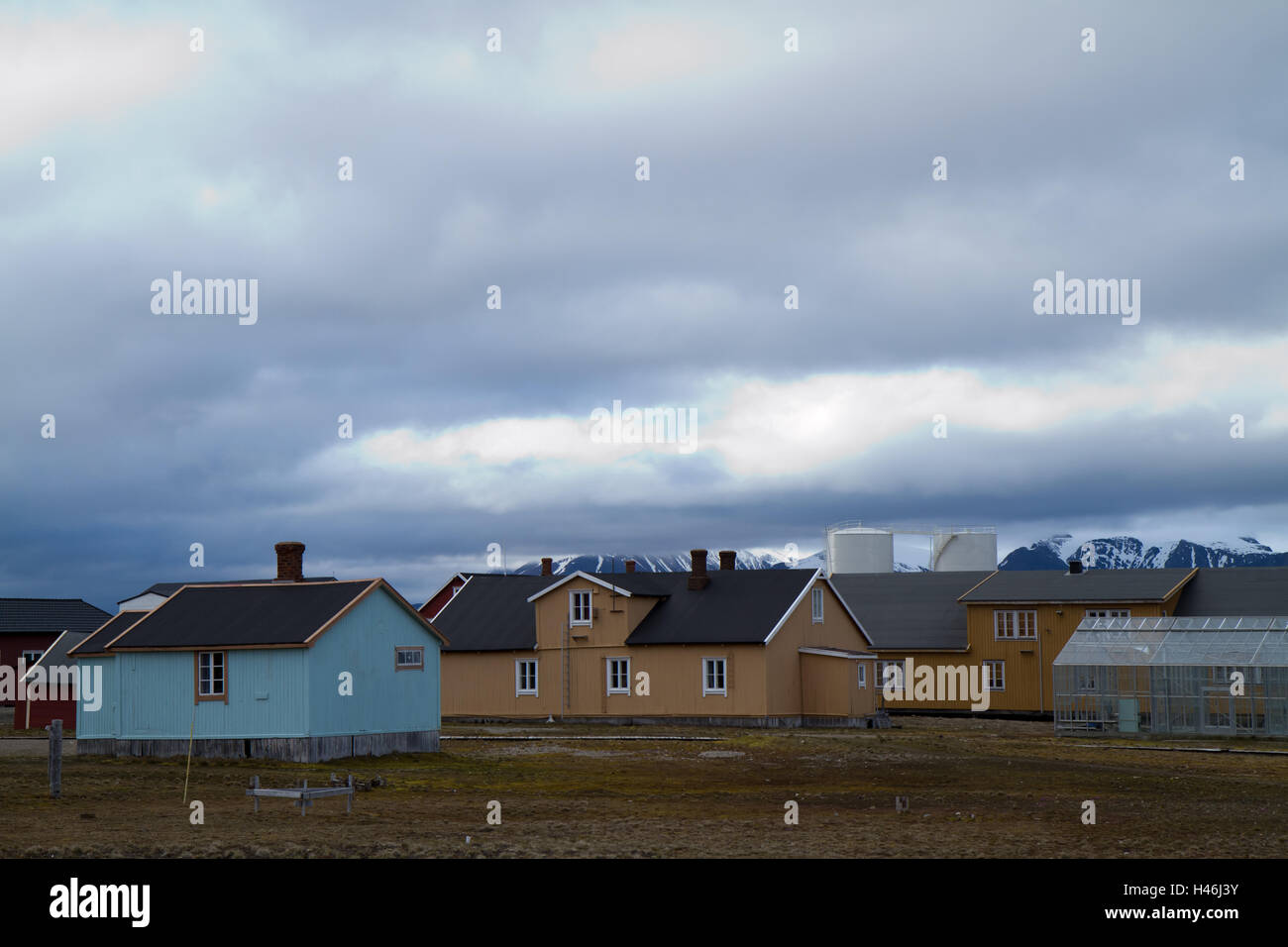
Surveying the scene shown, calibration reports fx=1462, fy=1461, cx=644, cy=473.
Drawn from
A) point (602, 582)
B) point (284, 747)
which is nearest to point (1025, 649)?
point (602, 582)

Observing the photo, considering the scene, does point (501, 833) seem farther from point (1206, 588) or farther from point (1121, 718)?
point (1206, 588)

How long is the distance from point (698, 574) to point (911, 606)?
16.4m

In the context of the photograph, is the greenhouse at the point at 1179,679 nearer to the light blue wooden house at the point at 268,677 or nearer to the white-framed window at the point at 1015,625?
the white-framed window at the point at 1015,625

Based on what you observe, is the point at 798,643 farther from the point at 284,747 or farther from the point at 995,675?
the point at 284,747

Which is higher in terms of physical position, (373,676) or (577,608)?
(577,608)

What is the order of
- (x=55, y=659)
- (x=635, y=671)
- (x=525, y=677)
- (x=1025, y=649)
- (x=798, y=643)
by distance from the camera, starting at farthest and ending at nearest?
(x=1025, y=649)
(x=525, y=677)
(x=635, y=671)
(x=798, y=643)
(x=55, y=659)

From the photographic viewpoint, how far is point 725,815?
2461 centimetres

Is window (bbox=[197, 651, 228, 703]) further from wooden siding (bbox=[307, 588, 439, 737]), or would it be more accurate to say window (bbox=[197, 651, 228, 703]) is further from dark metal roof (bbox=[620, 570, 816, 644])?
dark metal roof (bbox=[620, 570, 816, 644])

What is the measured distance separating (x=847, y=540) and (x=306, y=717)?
5332 cm

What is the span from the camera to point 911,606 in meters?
71.4

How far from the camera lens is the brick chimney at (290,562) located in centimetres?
4238

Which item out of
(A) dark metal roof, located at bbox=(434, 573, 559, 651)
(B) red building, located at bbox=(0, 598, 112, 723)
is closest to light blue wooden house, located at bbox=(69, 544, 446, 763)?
(A) dark metal roof, located at bbox=(434, 573, 559, 651)

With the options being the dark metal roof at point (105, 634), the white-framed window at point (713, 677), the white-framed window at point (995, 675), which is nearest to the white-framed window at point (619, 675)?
the white-framed window at point (713, 677)

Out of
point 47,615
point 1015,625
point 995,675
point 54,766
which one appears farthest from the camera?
point 47,615
